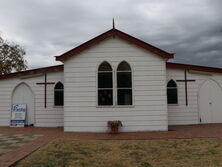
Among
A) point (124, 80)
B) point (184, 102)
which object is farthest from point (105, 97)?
point (184, 102)

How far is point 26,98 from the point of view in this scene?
10.2 metres

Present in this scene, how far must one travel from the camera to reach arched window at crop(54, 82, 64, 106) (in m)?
9.84

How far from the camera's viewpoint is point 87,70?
Answer: 811 cm

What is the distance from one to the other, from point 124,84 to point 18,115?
237 inches

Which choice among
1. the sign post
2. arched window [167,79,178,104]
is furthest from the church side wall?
the sign post

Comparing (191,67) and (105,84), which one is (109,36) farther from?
(191,67)

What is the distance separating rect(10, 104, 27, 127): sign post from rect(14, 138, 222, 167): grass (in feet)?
15.1

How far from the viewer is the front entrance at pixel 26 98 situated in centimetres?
1008

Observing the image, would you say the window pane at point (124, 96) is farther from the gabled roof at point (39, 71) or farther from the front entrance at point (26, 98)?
the front entrance at point (26, 98)

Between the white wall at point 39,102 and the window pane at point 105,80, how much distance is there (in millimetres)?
2878

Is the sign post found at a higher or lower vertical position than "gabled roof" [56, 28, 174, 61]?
lower

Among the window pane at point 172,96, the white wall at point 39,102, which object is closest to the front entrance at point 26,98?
the white wall at point 39,102

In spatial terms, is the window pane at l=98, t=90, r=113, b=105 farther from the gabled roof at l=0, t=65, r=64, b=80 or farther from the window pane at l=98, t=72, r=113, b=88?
the gabled roof at l=0, t=65, r=64, b=80

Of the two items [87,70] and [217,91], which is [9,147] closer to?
[87,70]
